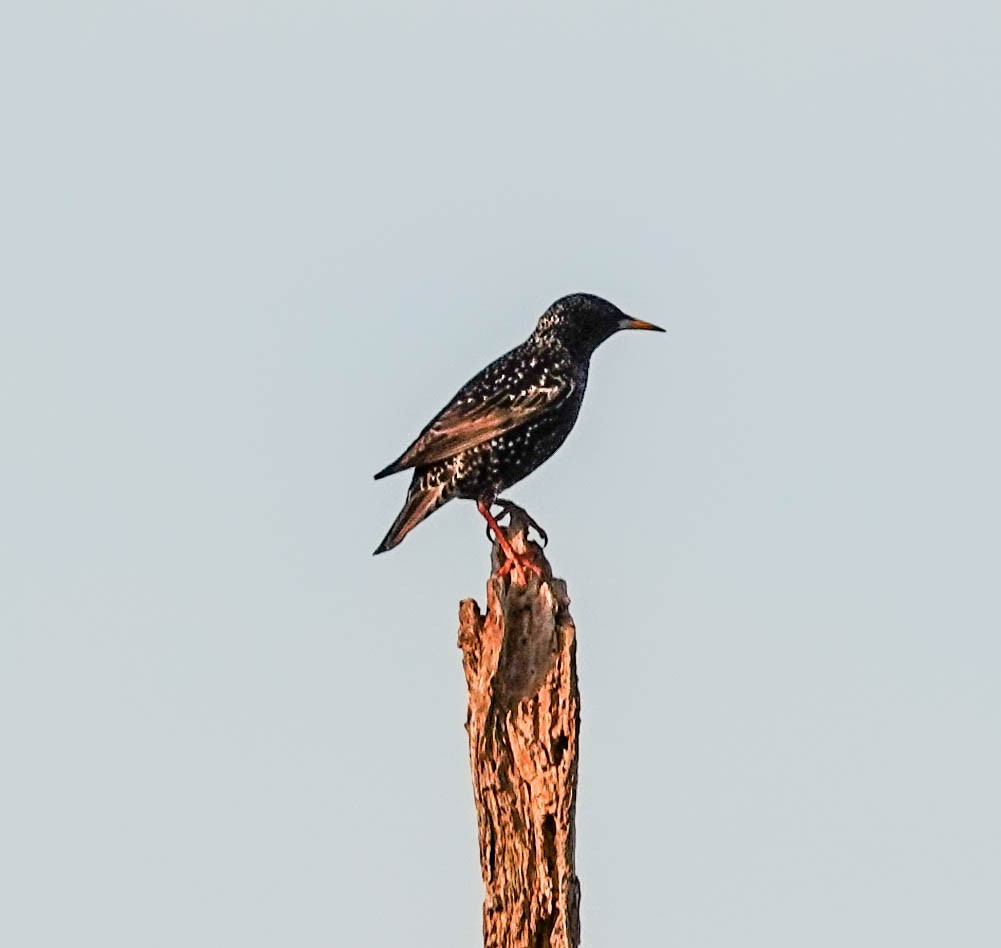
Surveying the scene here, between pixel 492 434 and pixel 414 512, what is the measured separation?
660 millimetres

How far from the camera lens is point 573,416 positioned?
14.3m

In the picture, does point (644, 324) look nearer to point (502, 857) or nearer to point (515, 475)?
point (515, 475)

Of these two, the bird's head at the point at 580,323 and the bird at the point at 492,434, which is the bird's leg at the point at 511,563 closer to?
the bird at the point at 492,434

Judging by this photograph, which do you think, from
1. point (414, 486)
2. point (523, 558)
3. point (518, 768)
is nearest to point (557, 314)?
point (414, 486)

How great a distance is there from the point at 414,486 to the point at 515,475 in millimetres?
615

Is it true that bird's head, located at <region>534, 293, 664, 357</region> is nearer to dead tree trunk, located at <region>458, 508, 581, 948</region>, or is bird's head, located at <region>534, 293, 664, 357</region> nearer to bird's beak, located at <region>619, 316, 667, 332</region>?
bird's beak, located at <region>619, 316, 667, 332</region>

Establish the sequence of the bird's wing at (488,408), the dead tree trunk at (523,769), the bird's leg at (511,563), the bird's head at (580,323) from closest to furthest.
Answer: the dead tree trunk at (523,769)
the bird's leg at (511,563)
the bird's wing at (488,408)
the bird's head at (580,323)

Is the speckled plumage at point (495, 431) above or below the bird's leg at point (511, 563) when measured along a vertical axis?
above

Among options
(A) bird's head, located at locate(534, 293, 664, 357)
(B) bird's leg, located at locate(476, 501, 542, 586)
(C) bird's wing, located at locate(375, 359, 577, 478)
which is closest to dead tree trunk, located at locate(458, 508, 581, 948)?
(B) bird's leg, located at locate(476, 501, 542, 586)

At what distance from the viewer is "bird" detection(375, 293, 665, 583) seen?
45.1 feet

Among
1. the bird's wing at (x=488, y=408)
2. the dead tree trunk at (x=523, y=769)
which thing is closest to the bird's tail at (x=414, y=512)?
the bird's wing at (x=488, y=408)

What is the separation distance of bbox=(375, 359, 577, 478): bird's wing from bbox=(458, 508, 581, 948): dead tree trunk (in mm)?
1974

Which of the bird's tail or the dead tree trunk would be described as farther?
the bird's tail

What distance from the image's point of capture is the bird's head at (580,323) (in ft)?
47.6
